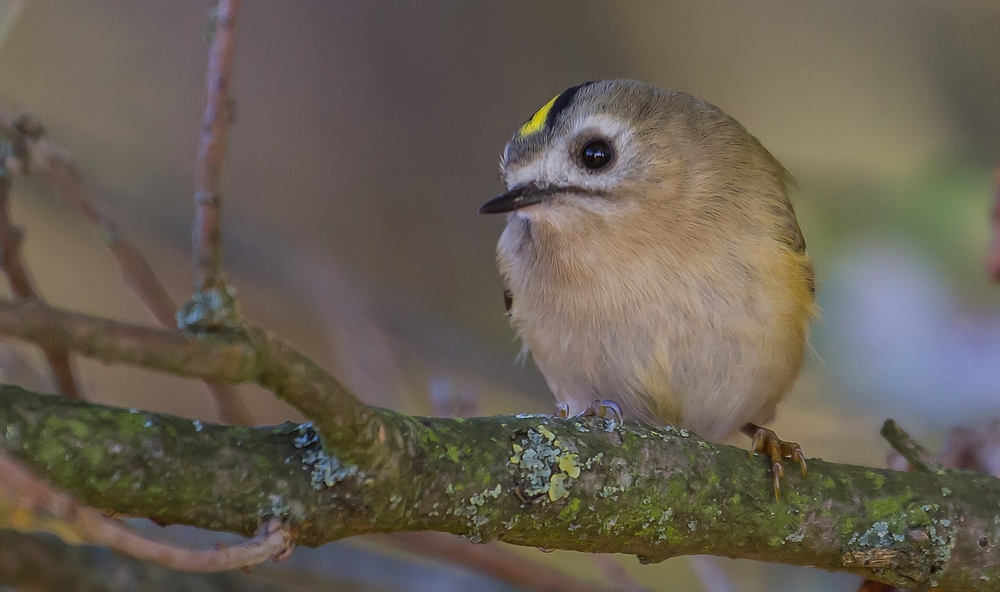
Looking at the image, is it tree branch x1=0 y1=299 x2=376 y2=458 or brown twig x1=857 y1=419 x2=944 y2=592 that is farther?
brown twig x1=857 y1=419 x2=944 y2=592

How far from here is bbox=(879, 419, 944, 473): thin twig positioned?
112 cm

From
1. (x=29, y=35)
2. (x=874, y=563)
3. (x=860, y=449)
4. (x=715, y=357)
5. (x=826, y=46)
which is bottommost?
(x=874, y=563)

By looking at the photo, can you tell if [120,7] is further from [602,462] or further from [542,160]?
[602,462]

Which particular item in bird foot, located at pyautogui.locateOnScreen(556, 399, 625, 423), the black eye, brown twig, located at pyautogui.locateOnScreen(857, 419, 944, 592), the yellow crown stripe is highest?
the yellow crown stripe

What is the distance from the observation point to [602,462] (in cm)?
94

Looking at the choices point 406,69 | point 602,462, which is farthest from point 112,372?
point 602,462

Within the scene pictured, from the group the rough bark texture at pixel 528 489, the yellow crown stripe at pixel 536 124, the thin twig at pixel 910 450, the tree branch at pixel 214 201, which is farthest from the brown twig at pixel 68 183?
the thin twig at pixel 910 450

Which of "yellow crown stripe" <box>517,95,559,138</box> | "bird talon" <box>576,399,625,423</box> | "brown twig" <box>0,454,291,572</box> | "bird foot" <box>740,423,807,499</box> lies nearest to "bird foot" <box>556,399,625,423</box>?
"bird talon" <box>576,399,625,423</box>

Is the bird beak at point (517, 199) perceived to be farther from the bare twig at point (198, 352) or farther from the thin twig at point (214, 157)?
the bare twig at point (198, 352)

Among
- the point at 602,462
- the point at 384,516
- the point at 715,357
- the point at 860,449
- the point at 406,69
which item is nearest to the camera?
the point at 384,516

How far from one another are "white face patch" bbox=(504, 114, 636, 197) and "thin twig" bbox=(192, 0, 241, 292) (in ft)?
2.02

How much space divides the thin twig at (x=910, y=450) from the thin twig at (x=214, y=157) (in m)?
0.81

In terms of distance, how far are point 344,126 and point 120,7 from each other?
655 mm

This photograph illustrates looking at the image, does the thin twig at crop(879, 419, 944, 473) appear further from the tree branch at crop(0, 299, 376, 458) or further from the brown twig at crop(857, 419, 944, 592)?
the tree branch at crop(0, 299, 376, 458)
